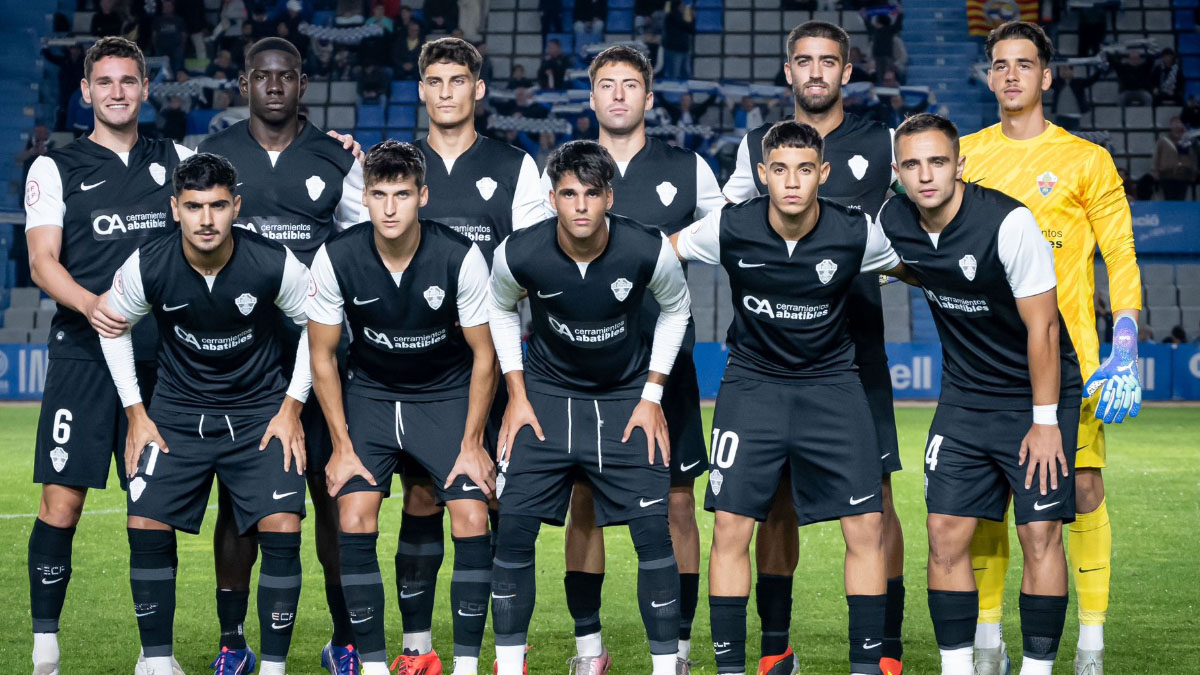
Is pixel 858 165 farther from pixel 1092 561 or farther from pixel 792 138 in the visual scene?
pixel 1092 561

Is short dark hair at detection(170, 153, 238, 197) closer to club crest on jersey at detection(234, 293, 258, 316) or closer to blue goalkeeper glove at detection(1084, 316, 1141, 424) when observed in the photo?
club crest on jersey at detection(234, 293, 258, 316)

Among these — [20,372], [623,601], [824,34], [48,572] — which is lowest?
[623,601]

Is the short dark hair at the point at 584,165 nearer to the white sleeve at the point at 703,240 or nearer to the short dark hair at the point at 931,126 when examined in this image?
the white sleeve at the point at 703,240

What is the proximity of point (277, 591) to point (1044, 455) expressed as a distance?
2671mm

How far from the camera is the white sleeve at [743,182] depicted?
502cm

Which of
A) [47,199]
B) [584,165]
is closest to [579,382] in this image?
[584,165]

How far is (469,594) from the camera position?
459 cm

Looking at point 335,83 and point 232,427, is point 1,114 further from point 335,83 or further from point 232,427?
point 232,427

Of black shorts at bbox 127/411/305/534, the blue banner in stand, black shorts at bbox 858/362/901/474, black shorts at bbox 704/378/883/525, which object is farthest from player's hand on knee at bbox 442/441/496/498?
the blue banner in stand

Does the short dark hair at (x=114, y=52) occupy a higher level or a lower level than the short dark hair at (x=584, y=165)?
higher

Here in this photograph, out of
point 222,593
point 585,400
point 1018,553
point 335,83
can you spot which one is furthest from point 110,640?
point 335,83

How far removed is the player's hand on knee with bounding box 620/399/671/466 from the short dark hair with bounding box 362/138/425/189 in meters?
1.12

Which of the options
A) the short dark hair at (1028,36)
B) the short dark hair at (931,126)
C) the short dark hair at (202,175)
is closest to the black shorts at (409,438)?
the short dark hair at (202,175)

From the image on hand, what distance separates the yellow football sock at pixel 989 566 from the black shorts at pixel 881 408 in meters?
0.45
